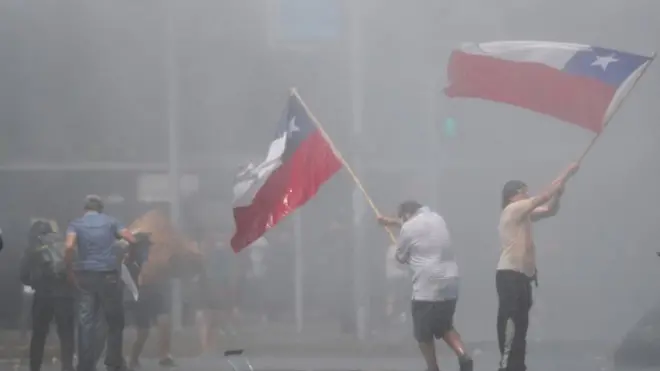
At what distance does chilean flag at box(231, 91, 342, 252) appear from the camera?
26.9 ft

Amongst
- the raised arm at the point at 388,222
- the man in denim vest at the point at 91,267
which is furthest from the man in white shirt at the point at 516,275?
the man in denim vest at the point at 91,267

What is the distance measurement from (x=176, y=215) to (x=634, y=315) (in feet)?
12.4

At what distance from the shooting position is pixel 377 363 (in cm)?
1027

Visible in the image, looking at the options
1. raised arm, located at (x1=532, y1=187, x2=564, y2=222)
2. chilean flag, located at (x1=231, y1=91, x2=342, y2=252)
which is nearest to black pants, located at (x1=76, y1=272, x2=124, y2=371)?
chilean flag, located at (x1=231, y1=91, x2=342, y2=252)

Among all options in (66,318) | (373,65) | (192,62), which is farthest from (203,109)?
(66,318)

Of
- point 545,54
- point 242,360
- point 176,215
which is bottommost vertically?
point 242,360

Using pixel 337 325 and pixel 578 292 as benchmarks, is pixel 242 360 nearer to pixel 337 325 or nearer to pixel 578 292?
pixel 337 325

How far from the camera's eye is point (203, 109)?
38.0 feet

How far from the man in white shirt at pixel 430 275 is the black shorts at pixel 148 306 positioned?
228 centimetres

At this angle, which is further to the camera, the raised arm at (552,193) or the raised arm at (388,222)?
the raised arm at (388,222)

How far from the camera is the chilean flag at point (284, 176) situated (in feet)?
26.9

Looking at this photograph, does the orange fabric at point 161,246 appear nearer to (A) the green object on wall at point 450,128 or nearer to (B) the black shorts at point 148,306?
(B) the black shorts at point 148,306

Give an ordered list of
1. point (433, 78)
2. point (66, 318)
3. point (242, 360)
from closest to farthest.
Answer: point (66, 318), point (242, 360), point (433, 78)

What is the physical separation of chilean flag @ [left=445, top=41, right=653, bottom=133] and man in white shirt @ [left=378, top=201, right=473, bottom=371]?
83 cm
